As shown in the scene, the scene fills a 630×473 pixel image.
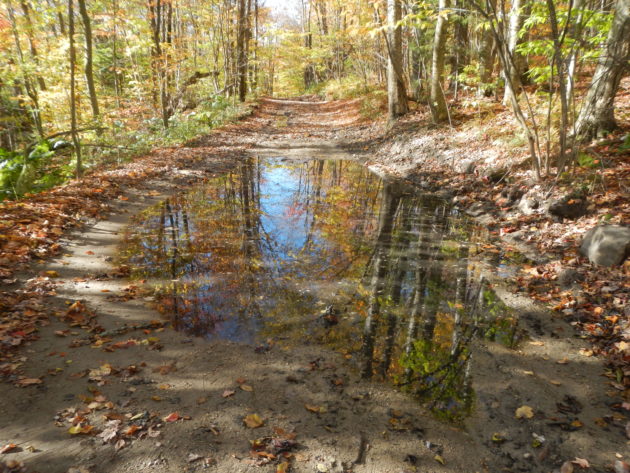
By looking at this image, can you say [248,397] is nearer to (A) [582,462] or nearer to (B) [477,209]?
(A) [582,462]

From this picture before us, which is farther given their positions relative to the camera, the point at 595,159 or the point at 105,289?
the point at 595,159

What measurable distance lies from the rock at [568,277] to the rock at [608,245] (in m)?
0.32

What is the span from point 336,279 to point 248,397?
2.30 metres

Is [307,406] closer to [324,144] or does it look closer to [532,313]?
[532,313]

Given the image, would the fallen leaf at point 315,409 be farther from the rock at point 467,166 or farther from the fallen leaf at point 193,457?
the rock at point 467,166

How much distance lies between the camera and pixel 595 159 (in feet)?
22.0

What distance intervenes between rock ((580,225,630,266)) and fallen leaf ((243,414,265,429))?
465 centimetres

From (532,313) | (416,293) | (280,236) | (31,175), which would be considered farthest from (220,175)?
(532,313)

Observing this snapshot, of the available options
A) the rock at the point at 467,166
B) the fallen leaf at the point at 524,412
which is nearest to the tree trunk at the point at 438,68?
the rock at the point at 467,166

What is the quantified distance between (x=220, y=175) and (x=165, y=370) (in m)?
8.32

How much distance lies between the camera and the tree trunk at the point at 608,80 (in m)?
5.98

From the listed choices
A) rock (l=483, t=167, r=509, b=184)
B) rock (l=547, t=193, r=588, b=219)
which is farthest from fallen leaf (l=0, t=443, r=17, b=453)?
rock (l=483, t=167, r=509, b=184)

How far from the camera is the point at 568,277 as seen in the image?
4.82 meters

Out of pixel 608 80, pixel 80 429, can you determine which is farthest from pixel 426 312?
pixel 608 80
